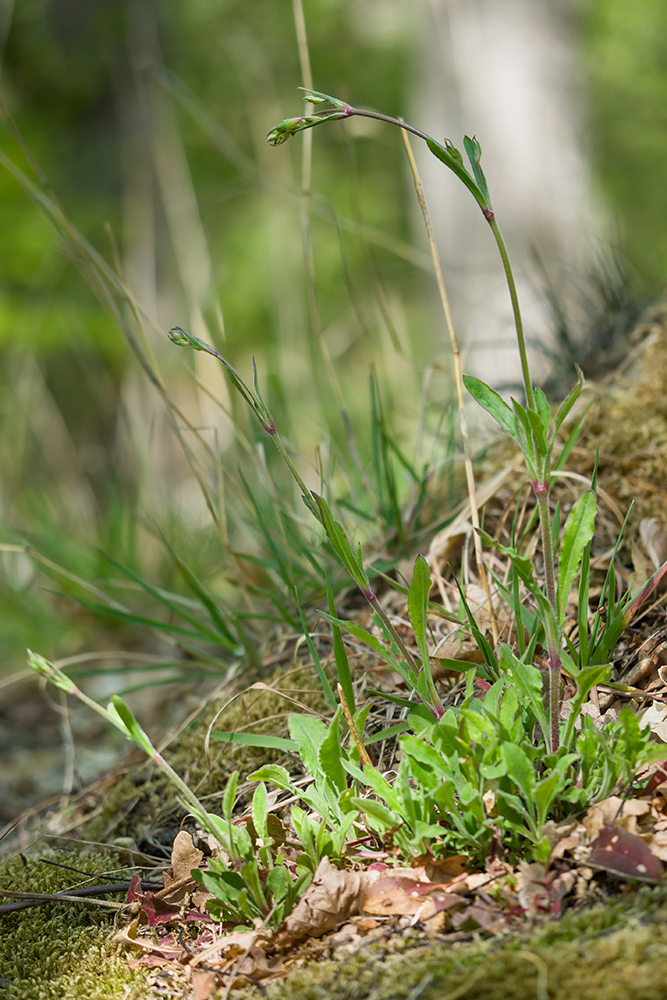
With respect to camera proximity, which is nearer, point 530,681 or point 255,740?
point 530,681

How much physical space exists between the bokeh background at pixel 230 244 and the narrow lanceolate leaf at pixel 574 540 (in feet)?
1.78

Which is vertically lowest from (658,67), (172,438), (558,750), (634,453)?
(172,438)

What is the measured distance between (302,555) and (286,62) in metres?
8.65

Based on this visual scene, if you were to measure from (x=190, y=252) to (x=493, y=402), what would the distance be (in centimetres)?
292

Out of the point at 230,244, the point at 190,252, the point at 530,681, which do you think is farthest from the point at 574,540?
the point at 230,244

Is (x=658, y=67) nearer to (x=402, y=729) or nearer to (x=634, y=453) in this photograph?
(x=634, y=453)

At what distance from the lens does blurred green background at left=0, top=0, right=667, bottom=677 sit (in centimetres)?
204

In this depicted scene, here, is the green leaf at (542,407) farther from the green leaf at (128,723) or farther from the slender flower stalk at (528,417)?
the green leaf at (128,723)

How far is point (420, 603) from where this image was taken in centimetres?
89

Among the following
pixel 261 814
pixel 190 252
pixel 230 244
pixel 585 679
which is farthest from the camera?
pixel 230 244

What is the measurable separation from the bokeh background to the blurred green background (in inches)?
0.9

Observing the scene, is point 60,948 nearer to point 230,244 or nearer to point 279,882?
point 279,882

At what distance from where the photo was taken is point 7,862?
3.64 feet

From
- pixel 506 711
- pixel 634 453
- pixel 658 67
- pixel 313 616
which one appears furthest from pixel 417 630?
pixel 658 67
